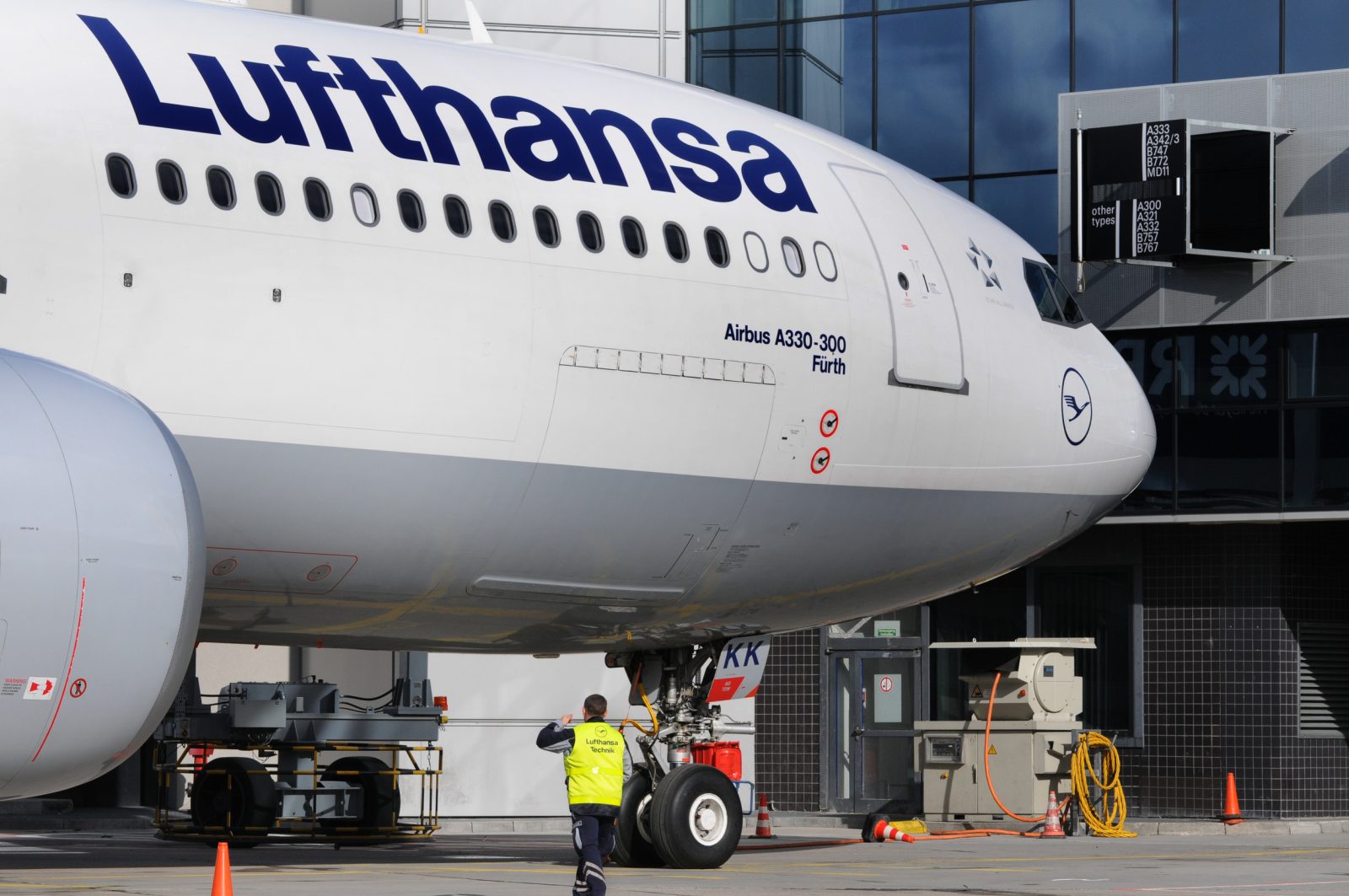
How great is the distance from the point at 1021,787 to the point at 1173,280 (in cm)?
758

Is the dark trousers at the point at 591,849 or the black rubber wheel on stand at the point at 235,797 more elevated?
the dark trousers at the point at 591,849

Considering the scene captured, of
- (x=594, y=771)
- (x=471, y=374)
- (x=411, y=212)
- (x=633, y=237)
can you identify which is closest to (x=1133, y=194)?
(x=633, y=237)

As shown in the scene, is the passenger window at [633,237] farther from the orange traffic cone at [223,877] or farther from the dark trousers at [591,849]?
the orange traffic cone at [223,877]

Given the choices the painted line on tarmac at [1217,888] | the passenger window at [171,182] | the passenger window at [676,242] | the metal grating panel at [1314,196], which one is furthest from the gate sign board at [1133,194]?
the passenger window at [171,182]

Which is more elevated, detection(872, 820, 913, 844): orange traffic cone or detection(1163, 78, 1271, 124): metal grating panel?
detection(1163, 78, 1271, 124): metal grating panel

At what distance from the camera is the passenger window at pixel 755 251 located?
14.5m

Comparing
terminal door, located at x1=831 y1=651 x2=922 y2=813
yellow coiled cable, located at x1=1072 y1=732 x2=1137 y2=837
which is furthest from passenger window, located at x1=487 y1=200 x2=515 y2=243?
terminal door, located at x1=831 y1=651 x2=922 y2=813

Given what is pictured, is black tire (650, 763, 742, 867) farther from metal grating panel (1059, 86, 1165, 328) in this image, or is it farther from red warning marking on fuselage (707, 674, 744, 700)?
metal grating panel (1059, 86, 1165, 328)

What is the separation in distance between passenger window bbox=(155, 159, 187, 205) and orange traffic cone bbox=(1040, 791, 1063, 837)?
48.6 ft

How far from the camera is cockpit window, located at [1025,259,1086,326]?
55.8 feet

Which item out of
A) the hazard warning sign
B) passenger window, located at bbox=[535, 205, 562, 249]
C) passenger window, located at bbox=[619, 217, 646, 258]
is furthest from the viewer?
passenger window, located at bbox=[619, 217, 646, 258]

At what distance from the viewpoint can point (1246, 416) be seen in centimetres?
2703

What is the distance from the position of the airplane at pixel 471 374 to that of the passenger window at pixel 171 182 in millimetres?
22

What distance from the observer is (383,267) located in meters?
12.5
